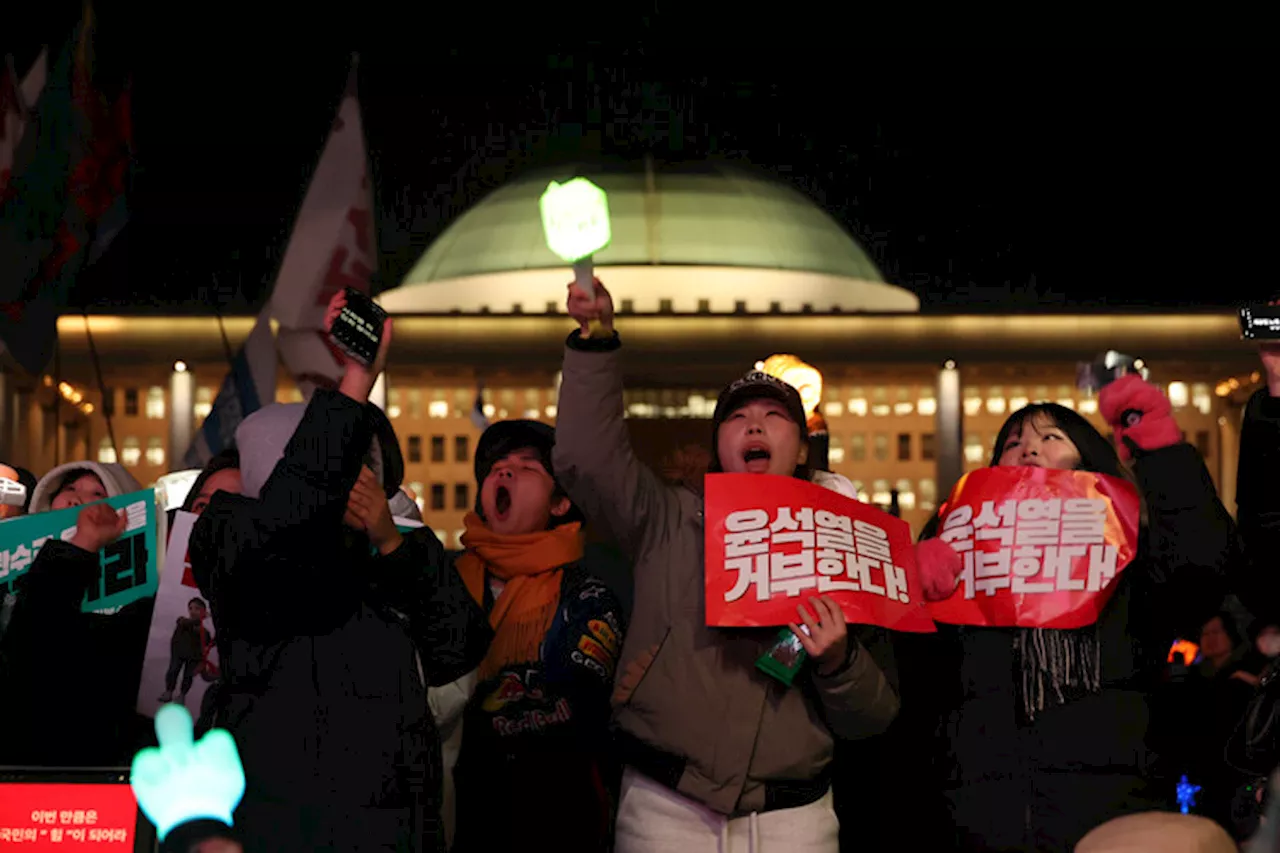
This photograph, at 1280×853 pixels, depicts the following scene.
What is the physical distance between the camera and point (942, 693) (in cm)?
484

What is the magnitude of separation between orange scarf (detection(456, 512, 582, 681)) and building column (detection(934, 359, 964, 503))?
41705 millimetres

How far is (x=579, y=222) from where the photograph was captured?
4.27 metres

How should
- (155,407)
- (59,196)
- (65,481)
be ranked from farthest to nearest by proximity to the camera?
1. (155,407)
2. (59,196)
3. (65,481)

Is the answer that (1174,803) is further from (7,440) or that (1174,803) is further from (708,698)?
(7,440)

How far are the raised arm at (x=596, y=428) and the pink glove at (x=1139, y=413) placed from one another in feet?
4.01

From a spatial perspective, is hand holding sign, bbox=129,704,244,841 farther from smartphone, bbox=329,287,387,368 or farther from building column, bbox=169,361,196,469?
building column, bbox=169,361,196,469

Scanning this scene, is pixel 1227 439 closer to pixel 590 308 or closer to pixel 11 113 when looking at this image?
pixel 11 113

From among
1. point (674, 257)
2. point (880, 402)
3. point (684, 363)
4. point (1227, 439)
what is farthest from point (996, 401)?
point (674, 257)

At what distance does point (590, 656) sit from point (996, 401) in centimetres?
4481

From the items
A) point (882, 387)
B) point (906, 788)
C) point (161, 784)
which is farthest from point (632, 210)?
point (161, 784)

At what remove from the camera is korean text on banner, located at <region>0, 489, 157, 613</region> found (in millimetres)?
4828

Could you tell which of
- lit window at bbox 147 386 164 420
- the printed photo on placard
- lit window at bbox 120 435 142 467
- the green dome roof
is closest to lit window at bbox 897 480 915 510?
the green dome roof

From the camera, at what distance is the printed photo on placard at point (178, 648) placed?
4.60 meters

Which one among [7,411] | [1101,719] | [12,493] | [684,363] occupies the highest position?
[684,363]
